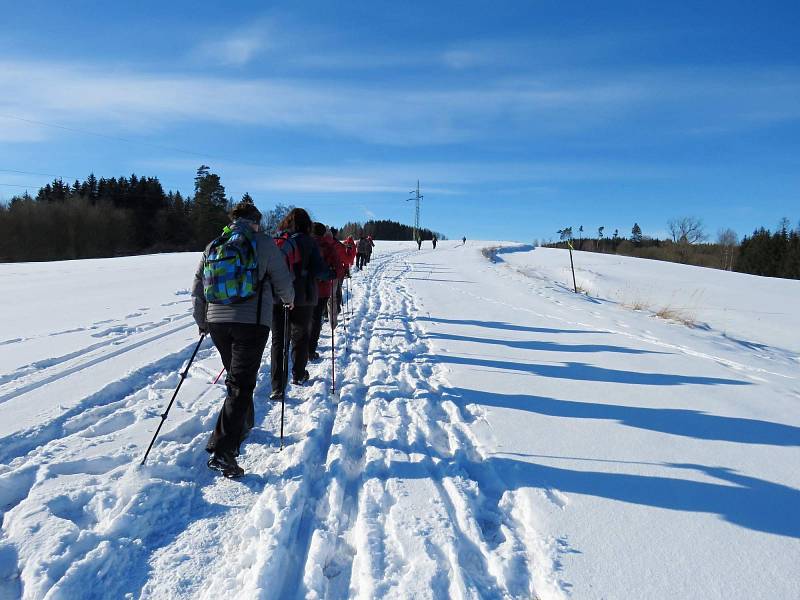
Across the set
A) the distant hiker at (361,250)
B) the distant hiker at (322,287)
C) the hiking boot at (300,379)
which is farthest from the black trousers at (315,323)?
the distant hiker at (361,250)

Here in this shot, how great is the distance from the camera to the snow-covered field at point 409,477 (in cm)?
274

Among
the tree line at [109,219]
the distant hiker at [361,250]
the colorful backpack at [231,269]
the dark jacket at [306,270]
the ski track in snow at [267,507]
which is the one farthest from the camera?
the tree line at [109,219]

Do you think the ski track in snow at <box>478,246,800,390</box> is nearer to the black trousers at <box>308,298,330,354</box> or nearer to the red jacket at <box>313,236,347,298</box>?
the red jacket at <box>313,236,347,298</box>

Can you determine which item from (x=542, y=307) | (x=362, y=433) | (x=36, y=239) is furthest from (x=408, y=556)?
(x=36, y=239)

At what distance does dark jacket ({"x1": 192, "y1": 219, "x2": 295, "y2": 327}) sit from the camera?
12.5 ft

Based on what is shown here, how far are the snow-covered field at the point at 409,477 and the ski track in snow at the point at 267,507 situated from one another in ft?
0.05

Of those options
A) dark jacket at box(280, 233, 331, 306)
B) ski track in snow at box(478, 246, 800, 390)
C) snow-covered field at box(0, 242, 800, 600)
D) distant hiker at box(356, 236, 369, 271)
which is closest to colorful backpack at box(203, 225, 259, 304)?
snow-covered field at box(0, 242, 800, 600)

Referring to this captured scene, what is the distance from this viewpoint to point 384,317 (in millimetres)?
11375

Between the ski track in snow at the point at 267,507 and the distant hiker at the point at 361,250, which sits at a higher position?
the distant hiker at the point at 361,250

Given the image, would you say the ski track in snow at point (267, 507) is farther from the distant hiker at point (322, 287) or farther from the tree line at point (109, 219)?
the tree line at point (109, 219)

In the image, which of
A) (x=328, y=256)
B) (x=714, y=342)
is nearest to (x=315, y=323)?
(x=328, y=256)

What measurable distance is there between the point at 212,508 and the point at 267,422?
158 centimetres

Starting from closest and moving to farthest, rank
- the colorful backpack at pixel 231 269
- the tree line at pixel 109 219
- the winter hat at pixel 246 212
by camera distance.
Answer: the colorful backpack at pixel 231 269 → the winter hat at pixel 246 212 → the tree line at pixel 109 219

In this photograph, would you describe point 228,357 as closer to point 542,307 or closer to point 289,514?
point 289,514
